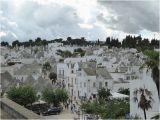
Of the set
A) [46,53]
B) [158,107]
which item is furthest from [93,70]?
[46,53]

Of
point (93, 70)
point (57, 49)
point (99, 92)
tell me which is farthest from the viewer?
point (57, 49)

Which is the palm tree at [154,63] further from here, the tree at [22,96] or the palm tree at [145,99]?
the tree at [22,96]

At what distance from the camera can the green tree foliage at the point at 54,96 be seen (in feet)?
154

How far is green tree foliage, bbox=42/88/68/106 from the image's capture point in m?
47.0

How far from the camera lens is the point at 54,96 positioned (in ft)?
154

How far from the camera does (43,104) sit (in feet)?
154

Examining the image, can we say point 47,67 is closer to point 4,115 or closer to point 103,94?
point 103,94

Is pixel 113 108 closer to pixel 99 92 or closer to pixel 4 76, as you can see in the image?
pixel 99 92

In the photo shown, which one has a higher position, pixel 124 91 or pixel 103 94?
pixel 124 91

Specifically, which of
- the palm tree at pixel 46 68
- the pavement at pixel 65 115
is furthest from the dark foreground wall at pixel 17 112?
the palm tree at pixel 46 68

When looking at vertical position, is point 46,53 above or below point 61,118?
above

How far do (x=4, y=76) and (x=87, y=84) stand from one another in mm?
11130

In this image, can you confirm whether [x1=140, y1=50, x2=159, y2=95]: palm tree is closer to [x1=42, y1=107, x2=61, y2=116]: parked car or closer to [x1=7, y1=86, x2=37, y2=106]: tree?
[x1=42, y1=107, x2=61, y2=116]: parked car

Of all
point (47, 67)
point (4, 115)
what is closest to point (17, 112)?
point (4, 115)
